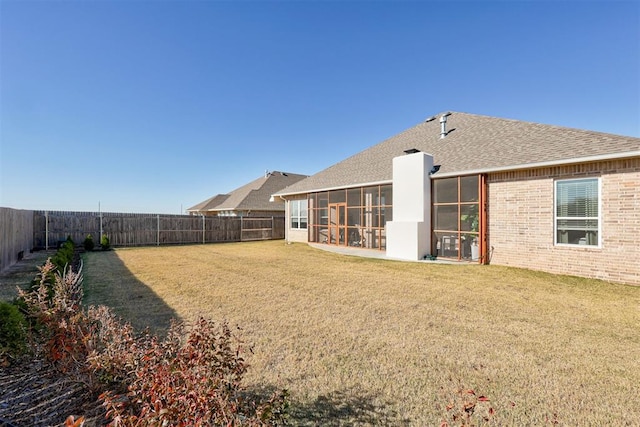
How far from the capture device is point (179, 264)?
35.7ft

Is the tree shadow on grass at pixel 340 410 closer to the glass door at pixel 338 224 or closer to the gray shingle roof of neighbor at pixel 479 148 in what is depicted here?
the gray shingle roof of neighbor at pixel 479 148

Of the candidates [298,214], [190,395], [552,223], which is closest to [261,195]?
[298,214]

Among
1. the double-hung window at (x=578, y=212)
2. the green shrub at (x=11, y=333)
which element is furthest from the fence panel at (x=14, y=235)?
the double-hung window at (x=578, y=212)

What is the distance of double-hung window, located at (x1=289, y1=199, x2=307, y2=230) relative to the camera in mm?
18905

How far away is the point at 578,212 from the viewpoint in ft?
26.8

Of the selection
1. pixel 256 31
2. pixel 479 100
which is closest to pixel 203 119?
pixel 256 31

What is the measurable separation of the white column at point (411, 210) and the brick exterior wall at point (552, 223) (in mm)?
2280

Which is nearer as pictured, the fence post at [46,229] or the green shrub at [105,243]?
the fence post at [46,229]

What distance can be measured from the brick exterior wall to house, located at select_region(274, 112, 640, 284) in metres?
0.02

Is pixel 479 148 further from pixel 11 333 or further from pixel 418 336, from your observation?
pixel 11 333

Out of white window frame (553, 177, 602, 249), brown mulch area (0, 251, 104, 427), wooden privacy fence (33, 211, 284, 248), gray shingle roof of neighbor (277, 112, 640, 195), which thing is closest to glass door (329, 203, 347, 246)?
gray shingle roof of neighbor (277, 112, 640, 195)

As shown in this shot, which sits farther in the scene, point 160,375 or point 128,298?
point 128,298

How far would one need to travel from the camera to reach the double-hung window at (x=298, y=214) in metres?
18.9

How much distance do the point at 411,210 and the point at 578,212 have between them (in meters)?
5.16
